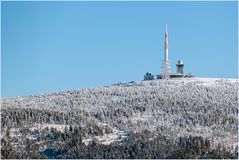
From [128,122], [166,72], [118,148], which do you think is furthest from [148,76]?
[118,148]

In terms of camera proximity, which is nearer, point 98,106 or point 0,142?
point 0,142

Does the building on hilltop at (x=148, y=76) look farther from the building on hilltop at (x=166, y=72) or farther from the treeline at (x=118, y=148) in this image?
the treeline at (x=118, y=148)

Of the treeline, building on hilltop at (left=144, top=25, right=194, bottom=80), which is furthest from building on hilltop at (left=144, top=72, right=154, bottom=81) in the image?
the treeline

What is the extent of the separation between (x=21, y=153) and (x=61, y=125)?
1744cm

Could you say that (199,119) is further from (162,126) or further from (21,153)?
(21,153)

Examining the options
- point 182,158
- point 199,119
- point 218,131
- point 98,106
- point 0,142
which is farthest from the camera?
point 98,106

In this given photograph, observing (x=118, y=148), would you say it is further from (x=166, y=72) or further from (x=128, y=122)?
(x=166, y=72)

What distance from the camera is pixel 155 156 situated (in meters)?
95.6

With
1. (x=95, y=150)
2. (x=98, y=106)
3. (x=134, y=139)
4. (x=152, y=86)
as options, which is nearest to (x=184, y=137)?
(x=134, y=139)

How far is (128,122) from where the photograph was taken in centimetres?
11844

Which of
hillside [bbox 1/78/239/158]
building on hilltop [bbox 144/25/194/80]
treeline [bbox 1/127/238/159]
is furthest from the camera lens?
building on hilltop [bbox 144/25/194/80]

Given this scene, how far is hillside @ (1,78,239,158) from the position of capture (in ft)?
326

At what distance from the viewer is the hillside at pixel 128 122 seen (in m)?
99.5

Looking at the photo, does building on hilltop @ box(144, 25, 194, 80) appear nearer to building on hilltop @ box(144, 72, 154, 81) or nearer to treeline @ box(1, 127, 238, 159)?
building on hilltop @ box(144, 72, 154, 81)
